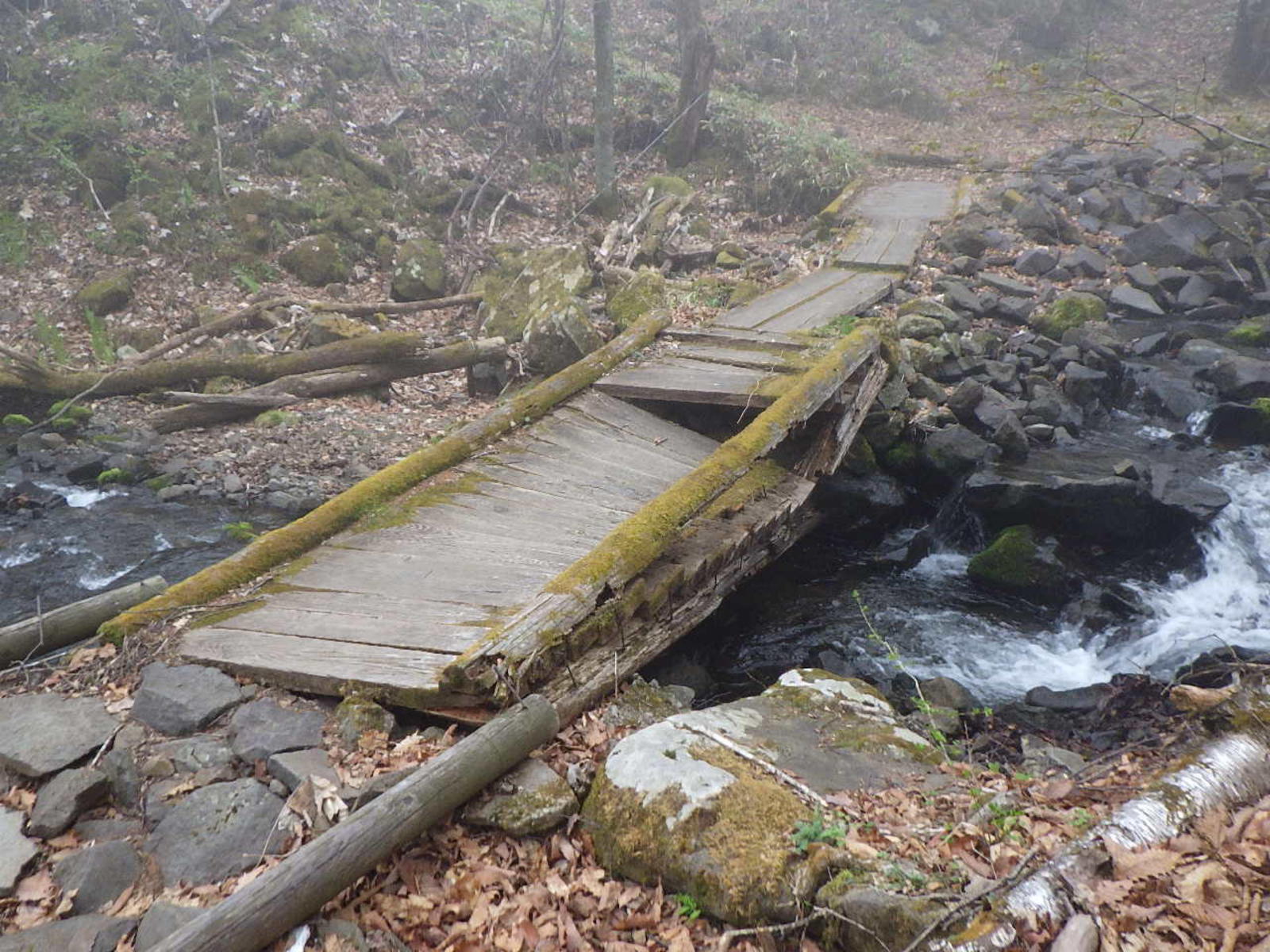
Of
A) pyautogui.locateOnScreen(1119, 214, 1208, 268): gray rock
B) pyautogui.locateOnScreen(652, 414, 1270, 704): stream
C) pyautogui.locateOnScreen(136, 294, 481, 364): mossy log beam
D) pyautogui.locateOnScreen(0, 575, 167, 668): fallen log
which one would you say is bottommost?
pyautogui.locateOnScreen(652, 414, 1270, 704): stream

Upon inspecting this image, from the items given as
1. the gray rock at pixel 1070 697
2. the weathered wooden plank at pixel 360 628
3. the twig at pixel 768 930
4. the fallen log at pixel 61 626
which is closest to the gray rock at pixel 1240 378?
the gray rock at pixel 1070 697

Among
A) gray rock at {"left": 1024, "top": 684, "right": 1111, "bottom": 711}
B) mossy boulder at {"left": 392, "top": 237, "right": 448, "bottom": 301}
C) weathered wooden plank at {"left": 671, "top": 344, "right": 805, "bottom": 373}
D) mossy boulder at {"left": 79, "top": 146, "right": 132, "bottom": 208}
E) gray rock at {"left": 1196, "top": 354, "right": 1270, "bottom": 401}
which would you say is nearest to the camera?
gray rock at {"left": 1024, "top": 684, "right": 1111, "bottom": 711}

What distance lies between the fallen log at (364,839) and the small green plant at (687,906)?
1.04 metres

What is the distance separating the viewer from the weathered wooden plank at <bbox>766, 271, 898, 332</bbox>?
10680 millimetres

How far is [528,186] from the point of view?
17891mm

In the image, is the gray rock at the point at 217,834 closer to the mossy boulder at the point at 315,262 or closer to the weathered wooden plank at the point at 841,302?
the weathered wooden plank at the point at 841,302

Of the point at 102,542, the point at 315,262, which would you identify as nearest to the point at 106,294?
the point at 315,262

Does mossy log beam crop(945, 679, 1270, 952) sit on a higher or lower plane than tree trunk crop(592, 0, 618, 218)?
lower

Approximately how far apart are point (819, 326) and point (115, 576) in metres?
8.30

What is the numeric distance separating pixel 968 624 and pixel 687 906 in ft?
17.8

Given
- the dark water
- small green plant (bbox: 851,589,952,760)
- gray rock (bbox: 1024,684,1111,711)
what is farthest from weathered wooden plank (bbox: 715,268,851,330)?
the dark water

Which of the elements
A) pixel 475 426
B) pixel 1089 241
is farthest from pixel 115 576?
pixel 1089 241

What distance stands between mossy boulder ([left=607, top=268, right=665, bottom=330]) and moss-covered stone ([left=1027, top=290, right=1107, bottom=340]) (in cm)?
592

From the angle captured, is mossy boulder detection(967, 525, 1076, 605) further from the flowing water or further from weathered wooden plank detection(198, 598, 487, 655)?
weathered wooden plank detection(198, 598, 487, 655)
